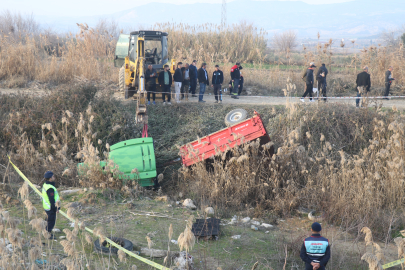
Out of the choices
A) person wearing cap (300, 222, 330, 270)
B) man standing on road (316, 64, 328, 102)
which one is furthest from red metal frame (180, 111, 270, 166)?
man standing on road (316, 64, 328, 102)

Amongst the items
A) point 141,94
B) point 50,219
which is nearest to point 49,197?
point 50,219

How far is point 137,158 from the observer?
25.8 feet

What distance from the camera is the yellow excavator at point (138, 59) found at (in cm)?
1148

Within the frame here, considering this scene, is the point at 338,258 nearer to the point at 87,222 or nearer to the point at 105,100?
the point at 87,222

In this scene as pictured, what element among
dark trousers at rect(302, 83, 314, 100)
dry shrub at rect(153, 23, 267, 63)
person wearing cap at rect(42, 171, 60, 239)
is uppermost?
dry shrub at rect(153, 23, 267, 63)

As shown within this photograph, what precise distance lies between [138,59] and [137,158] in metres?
4.82

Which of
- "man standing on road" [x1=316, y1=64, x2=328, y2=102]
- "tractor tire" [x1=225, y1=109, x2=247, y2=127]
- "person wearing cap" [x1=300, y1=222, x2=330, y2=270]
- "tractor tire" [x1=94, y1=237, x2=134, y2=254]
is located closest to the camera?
"person wearing cap" [x1=300, y1=222, x2=330, y2=270]

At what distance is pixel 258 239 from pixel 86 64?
12.5 metres

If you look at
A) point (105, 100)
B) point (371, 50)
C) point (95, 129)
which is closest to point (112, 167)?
point (95, 129)

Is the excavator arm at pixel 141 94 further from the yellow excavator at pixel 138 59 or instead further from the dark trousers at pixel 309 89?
the dark trousers at pixel 309 89

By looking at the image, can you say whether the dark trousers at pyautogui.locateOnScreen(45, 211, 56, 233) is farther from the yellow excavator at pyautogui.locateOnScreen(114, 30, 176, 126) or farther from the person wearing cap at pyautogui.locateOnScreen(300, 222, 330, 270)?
the yellow excavator at pyautogui.locateOnScreen(114, 30, 176, 126)

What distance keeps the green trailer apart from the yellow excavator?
8.28 ft

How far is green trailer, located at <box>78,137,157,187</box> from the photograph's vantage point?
7832 mm

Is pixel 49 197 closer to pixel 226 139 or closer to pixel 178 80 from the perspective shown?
pixel 226 139
